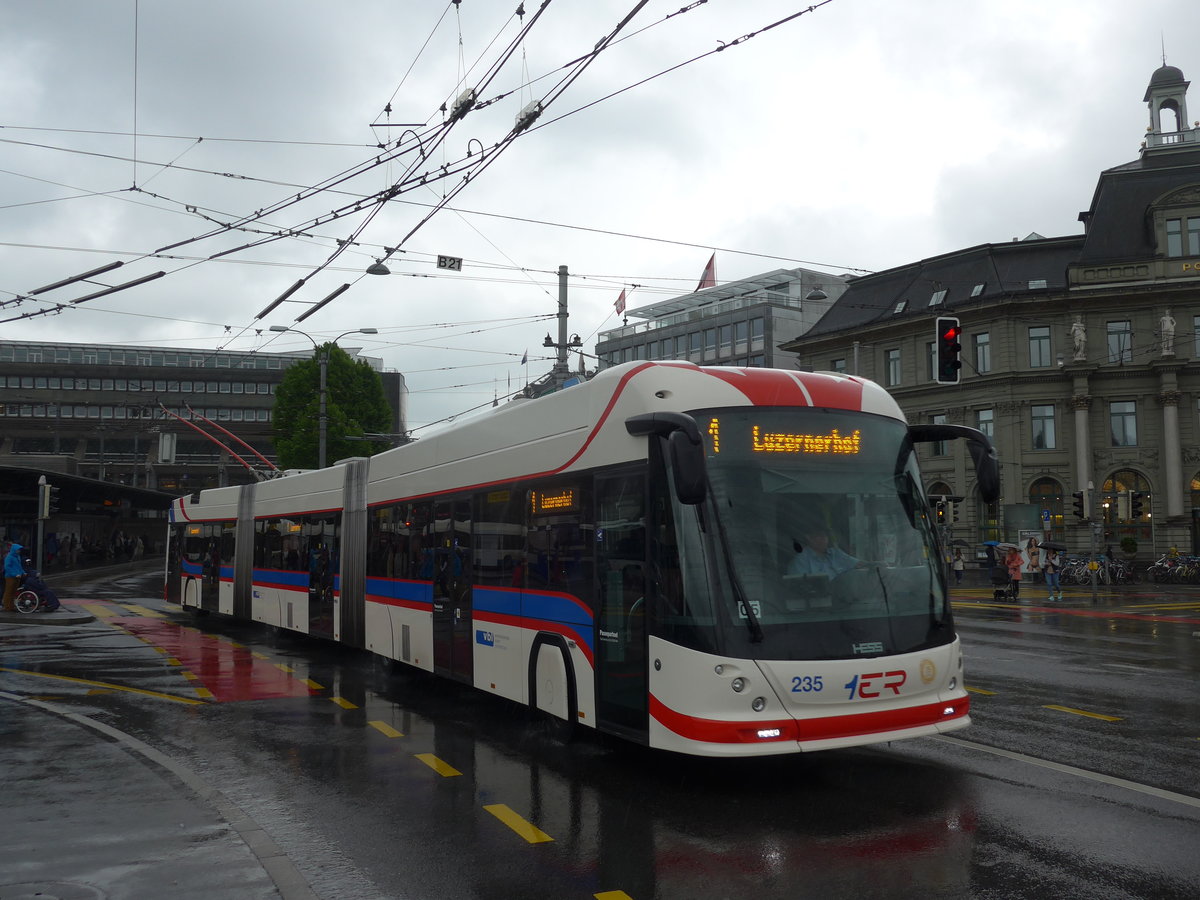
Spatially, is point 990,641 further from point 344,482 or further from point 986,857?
point 986,857

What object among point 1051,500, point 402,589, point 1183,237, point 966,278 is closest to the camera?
Result: point 402,589

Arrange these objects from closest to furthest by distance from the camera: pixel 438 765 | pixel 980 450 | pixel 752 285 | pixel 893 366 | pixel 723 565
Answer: pixel 723 565 → pixel 980 450 → pixel 438 765 → pixel 893 366 → pixel 752 285

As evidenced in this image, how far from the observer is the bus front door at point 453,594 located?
11305 millimetres

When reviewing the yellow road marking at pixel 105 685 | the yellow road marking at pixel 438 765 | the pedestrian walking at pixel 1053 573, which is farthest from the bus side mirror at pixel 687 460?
the pedestrian walking at pixel 1053 573

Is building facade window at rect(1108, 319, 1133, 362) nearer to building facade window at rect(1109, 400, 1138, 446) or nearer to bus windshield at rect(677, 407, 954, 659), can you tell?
building facade window at rect(1109, 400, 1138, 446)

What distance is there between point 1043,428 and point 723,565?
49.5m

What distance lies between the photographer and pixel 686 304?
291ft

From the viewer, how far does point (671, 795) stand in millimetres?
7625

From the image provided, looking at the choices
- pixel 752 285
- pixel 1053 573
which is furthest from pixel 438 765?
pixel 752 285

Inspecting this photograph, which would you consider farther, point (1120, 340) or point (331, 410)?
point (331, 410)

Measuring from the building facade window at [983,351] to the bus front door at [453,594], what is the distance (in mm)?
46546

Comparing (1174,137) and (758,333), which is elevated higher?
(1174,137)

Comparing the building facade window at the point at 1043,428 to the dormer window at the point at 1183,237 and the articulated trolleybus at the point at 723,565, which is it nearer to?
the dormer window at the point at 1183,237

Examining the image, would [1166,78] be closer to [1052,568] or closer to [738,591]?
[1052,568]
